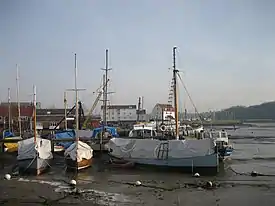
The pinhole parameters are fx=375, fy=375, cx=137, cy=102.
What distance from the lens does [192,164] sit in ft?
99.8

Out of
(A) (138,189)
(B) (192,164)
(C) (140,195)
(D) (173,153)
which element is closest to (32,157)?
(A) (138,189)

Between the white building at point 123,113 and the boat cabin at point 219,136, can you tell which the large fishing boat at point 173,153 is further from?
the white building at point 123,113

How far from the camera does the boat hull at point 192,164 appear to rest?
2988 centimetres

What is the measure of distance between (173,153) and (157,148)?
1738 mm

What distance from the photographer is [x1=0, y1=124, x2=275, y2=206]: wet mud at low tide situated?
20.1 metres

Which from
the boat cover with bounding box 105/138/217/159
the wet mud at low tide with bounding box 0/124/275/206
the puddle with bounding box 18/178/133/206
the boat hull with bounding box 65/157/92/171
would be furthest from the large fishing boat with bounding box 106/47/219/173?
the puddle with bounding box 18/178/133/206

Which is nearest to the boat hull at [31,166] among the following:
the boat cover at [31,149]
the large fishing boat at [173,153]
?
the boat cover at [31,149]

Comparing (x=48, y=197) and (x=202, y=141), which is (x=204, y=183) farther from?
(x=48, y=197)

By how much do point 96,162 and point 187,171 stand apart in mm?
10444

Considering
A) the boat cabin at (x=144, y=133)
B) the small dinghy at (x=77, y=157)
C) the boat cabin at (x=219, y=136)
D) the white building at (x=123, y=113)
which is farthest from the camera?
the white building at (x=123, y=113)

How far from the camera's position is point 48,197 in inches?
829

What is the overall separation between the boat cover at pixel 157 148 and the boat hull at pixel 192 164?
33cm

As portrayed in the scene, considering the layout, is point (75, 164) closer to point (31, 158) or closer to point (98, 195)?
point (31, 158)

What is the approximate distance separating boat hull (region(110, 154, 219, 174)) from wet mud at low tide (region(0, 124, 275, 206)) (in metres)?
1.01
